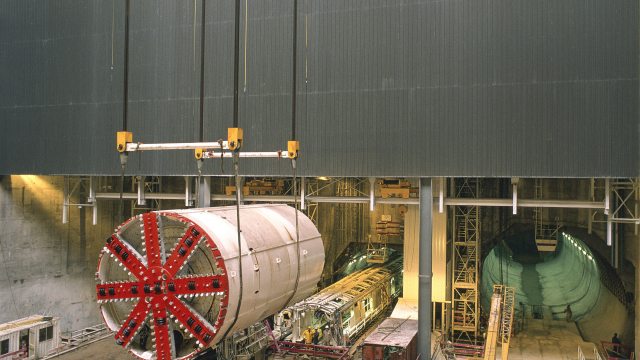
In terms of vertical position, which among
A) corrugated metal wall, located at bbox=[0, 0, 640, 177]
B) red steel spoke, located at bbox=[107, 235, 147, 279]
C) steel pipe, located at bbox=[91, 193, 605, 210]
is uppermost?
corrugated metal wall, located at bbox=[0, 0, 640, 177]

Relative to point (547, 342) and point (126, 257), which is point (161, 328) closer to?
point (126, 257)

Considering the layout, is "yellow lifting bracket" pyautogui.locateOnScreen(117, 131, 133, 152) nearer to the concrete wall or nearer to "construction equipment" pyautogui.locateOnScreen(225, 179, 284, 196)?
"construction equipment" pyautogui.locateOnScreen(225, 179, 284, 196)

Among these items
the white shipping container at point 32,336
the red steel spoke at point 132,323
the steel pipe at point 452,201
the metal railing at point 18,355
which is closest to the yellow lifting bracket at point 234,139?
the red steel spoke at point 132,323

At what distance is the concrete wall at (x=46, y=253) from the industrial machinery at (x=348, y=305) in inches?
491

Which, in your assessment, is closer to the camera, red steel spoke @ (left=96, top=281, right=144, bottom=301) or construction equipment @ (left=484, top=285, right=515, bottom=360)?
red steel spoke @ (left=96, top=281, right=144, bottom=301)

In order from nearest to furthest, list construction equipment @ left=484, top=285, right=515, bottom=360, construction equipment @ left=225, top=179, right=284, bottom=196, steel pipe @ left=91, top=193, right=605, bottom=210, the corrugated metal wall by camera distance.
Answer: construction equipment @ left=484, top=285, right=515, bottom=360
the corrugated metal wall
steel pipe @ left=91, top=193, right=605, bottom=210
construction equipment @ left=225, top=179, right=284, bottom=196

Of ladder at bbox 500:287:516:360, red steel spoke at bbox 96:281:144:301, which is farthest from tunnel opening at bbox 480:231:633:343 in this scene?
red steel spoke at bbox 96:281:144:301

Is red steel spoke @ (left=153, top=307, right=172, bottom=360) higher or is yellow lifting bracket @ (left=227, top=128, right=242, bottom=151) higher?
yellow lifting bracket @ (left=227, top=128, right=242, bottom=151)

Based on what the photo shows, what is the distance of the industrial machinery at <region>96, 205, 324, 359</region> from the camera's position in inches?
380

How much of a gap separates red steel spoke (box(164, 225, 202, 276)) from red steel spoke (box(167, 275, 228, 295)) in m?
0.25

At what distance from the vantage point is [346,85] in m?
18.3

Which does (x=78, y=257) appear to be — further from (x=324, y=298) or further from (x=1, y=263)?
(x=324, y=298)

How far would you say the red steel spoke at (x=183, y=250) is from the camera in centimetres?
969

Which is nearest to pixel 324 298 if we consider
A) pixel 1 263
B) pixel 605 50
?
pixel 605 50
